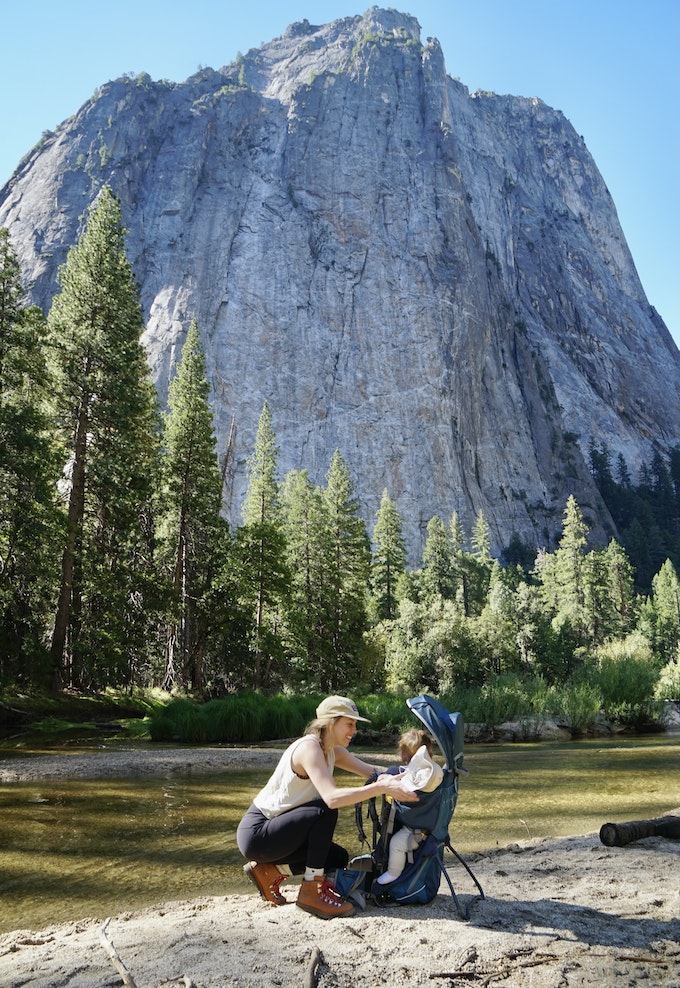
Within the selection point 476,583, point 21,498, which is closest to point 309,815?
point 21,498

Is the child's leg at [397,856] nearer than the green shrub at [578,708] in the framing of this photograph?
Yes

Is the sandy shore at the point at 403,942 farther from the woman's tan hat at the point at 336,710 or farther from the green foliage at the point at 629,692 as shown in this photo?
the green foliage at the point at 629,692

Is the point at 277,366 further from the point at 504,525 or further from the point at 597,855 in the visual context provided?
the point at 597,855

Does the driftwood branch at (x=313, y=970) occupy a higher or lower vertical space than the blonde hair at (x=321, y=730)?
lower

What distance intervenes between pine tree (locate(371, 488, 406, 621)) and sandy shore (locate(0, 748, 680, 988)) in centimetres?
4242

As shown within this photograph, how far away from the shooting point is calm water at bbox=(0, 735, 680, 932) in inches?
174

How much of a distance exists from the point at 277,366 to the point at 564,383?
56797 mm

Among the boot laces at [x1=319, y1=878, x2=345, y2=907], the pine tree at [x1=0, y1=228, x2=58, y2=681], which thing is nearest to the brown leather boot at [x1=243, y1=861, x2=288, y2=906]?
the boot laces at [x1=319, y1=878, x2=345, y2=907]

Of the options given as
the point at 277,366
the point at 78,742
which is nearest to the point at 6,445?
the point at 78,742

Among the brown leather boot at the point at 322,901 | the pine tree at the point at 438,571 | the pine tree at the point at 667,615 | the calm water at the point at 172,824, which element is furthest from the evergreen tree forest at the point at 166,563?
the brown leather boot at the point at 322,901

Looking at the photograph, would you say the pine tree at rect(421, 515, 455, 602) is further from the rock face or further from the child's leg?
the child's leg

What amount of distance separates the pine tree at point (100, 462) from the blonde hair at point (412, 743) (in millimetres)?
14803

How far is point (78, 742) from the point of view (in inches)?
520

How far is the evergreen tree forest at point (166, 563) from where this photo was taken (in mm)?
16391
